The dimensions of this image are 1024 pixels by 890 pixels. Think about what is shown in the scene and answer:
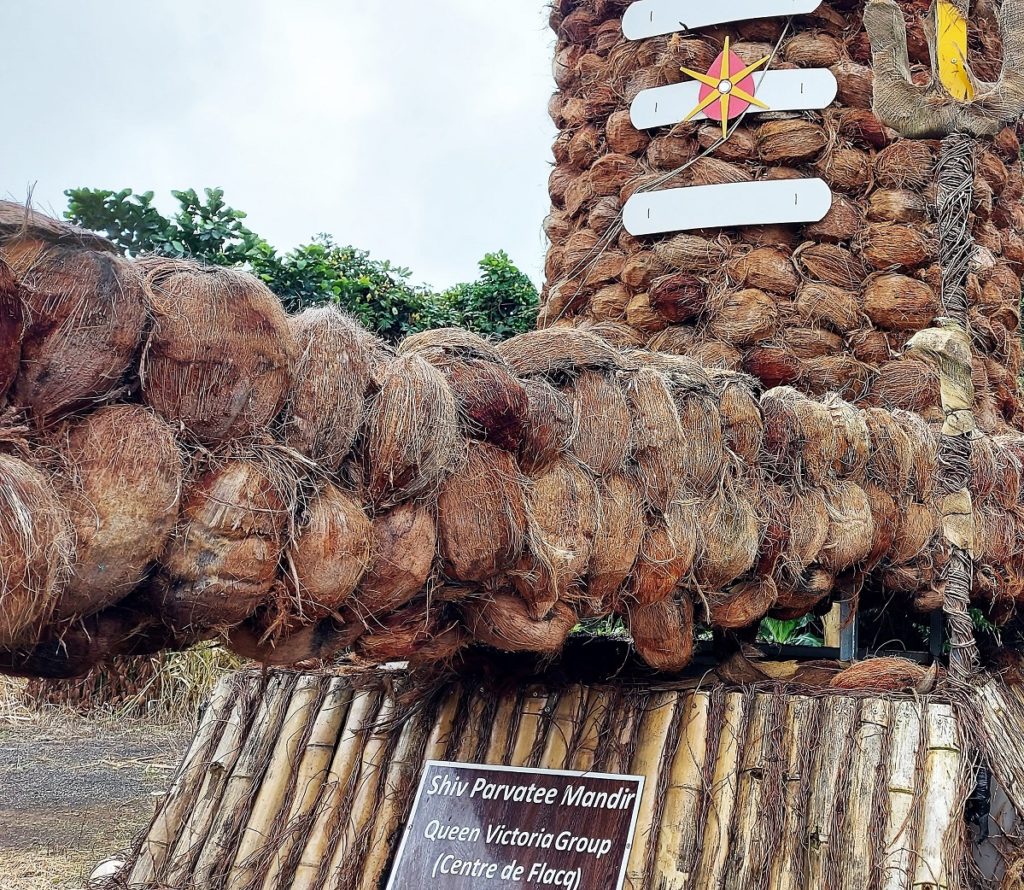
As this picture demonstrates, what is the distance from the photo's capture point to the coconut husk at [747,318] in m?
4.20

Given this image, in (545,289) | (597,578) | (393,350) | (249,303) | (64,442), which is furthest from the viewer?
(545,289)

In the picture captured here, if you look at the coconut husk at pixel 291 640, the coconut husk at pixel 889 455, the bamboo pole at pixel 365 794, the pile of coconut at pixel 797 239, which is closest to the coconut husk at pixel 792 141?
the pile of coconut at pixel 797 239

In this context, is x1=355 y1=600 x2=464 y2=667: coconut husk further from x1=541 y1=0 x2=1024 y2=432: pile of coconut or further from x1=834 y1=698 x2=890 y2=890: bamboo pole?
x1=541 y1=0 x2=1024 y2=432: pile of coconut

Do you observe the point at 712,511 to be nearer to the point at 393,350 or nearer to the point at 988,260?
the point at 393,350

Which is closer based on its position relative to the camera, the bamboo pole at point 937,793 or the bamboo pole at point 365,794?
the bamboo pole at point 937,793

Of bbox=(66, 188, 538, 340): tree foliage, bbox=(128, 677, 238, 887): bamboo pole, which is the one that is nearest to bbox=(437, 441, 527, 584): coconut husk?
bbox=(128, 677, 238, 887): bamboo pole

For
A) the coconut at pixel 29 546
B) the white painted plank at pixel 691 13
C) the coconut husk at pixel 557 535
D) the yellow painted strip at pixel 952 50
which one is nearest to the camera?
the coconut at pixel 29 546

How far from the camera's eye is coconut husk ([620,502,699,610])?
2611 mm

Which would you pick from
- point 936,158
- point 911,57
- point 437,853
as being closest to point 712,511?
point 437,853

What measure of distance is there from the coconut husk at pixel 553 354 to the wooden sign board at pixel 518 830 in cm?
107

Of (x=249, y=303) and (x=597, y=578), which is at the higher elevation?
(x=249, y=303)

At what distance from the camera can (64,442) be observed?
1.63 metres

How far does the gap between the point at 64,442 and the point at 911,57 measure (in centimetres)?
386

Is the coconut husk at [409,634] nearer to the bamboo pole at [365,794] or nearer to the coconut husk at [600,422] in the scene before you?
the coconut husk at [600,422]
